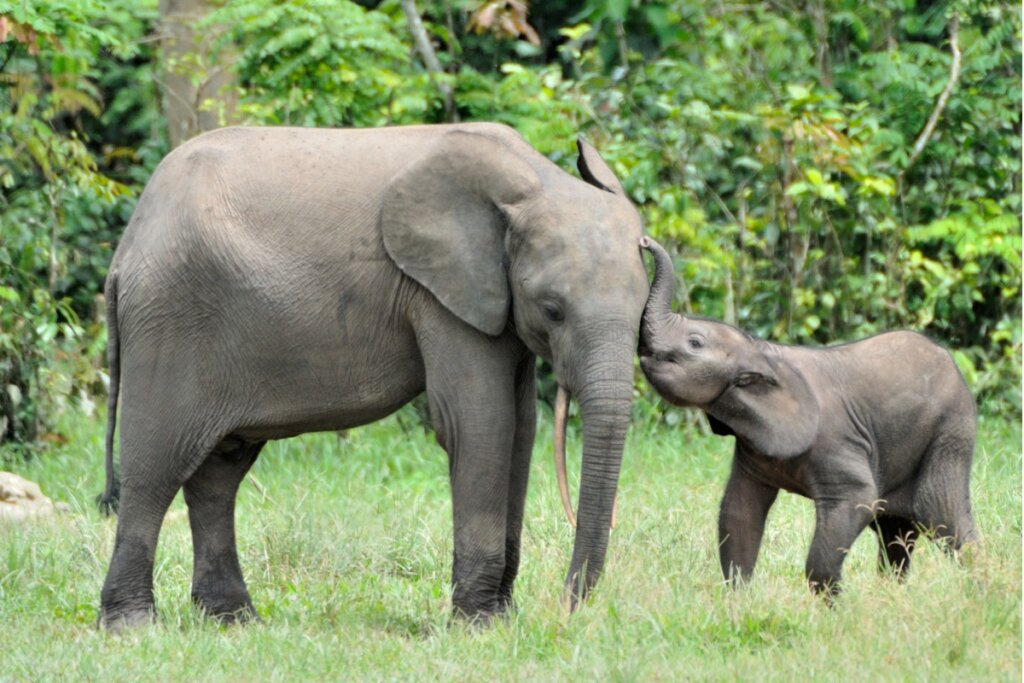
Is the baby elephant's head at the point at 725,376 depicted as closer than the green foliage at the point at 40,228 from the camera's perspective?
Yes

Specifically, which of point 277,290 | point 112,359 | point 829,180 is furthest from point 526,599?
point 829,180

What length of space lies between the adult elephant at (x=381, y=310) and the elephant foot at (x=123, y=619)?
14 mm

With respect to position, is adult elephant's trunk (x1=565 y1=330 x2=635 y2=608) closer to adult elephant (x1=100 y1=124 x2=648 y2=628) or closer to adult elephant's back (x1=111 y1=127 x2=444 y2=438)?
adult elephant (x1=100 y1=124 x2=648 y2=628)

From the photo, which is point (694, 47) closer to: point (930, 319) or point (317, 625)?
point (930, 319)

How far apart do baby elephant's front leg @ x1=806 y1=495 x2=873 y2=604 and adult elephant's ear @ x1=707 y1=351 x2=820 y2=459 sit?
283 mm

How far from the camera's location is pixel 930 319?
39.5 feet

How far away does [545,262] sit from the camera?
20.9ft

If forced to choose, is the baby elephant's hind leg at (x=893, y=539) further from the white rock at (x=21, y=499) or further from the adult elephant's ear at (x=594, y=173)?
the white rock at (x=21, y=499)

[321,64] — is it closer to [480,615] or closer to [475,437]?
[475,437]

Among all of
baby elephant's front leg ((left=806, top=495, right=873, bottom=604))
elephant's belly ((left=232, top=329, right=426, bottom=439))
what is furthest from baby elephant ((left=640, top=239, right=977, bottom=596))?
elephant's belly ((left=232, top=329, right=426, bottom=439))

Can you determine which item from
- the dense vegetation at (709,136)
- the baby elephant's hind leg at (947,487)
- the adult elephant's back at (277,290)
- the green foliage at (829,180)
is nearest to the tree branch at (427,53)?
the dense vegetation at (709,136)

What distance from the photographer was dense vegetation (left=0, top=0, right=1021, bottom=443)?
11.3m

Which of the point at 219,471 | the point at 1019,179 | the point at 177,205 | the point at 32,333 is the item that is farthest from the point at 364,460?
the point at 1019,179

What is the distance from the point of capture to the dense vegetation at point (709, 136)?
11305 mm
